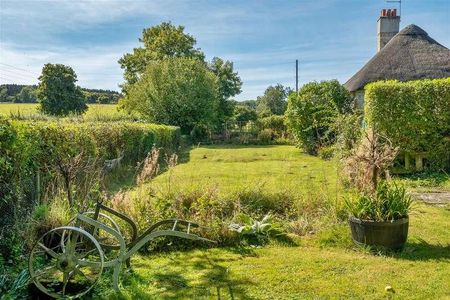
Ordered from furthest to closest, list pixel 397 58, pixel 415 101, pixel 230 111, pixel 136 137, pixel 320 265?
pixel 230 111
pixel 397 58
pixel 136 137
pixel 415 101
pixel 320 265

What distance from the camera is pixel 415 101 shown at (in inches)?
451

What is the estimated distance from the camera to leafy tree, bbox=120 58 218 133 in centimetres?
3300

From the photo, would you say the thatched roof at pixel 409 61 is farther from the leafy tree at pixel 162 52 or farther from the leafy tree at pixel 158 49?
the leafy tree at pixel 158 49

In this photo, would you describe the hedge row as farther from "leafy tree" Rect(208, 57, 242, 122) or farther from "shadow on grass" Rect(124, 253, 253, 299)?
"leafy tree" Rect(208, 57, 242, 122)

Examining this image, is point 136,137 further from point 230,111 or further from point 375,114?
point 230,111

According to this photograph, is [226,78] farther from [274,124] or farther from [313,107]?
[313,107]

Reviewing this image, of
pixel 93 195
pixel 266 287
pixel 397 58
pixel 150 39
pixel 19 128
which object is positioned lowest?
pixel 266 287

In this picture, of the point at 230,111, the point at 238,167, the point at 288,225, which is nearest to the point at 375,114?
the point at 238,167

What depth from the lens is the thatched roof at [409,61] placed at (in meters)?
18.6

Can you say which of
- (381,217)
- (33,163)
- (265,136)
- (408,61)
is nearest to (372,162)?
(381,217)

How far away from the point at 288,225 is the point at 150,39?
139ft

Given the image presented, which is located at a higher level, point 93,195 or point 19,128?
point 19,128

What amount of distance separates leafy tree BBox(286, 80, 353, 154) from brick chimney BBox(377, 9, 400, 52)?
590 centimetres

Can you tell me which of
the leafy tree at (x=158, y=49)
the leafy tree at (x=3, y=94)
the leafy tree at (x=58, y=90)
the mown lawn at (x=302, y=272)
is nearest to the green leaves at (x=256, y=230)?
A: the mown lawn at (x=302, y=272)
